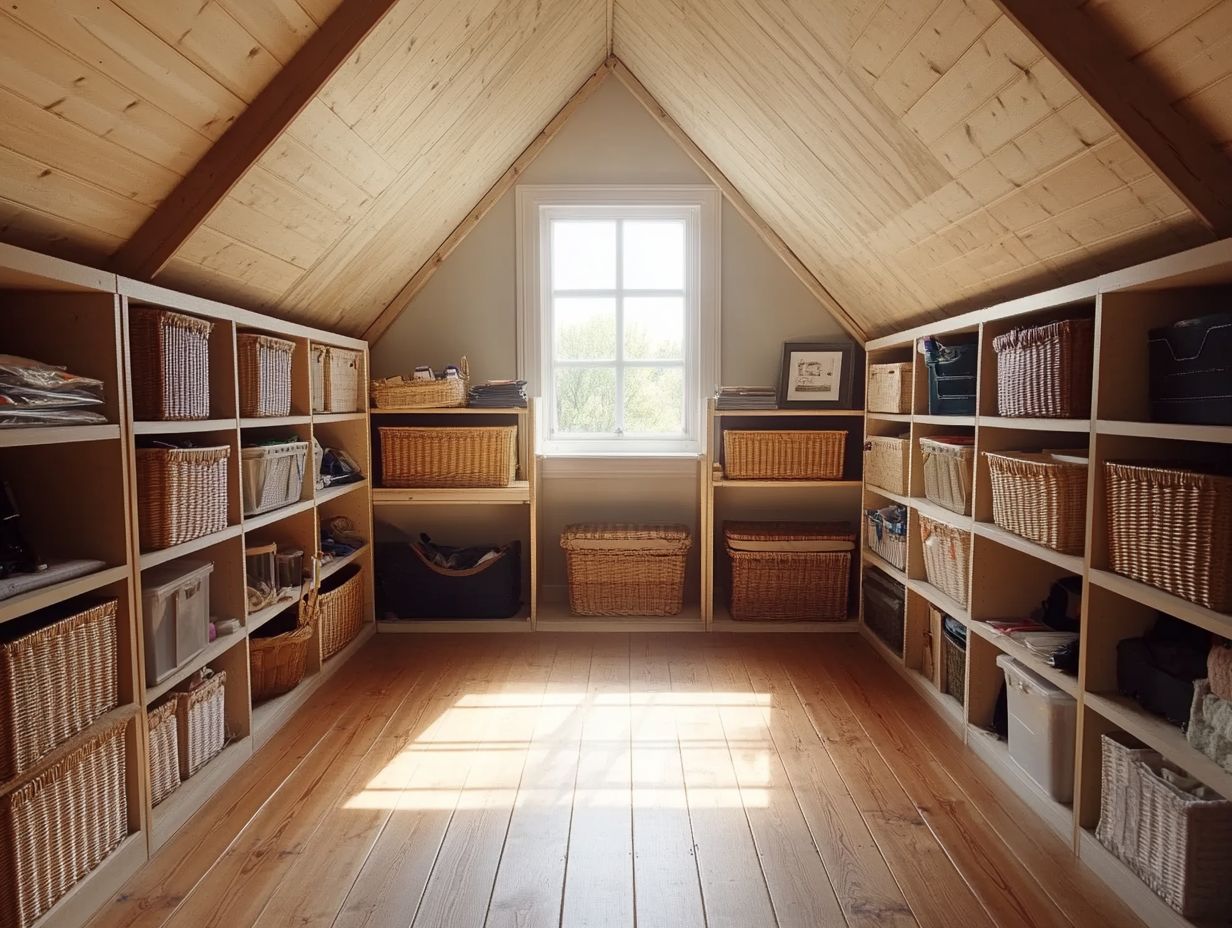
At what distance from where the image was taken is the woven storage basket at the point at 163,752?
2.07m

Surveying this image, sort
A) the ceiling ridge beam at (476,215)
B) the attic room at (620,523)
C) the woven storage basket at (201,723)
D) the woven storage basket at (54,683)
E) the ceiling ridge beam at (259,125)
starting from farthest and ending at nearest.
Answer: the ceiling ridge beam at (476,215) < the woven storage basket at (201,723) < the ceiling ridge beam at (259,125) < the attic room at (620,523) < the woven storage basket at (54,683)

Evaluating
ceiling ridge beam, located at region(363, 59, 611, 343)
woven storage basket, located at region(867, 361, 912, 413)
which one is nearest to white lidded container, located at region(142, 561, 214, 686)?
ceiling ridge beam, located at region(363, 59, 611, 343)

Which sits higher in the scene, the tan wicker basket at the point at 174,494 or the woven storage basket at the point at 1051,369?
the woven storage basket at the point at 1051,369

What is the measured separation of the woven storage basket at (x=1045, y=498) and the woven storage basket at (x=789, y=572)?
4.58ft

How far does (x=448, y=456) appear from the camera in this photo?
3.76m

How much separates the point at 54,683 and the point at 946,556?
2688 mm

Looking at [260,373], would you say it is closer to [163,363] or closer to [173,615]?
[163,363]

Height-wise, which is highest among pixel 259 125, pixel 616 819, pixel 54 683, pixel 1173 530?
pixel 259 125

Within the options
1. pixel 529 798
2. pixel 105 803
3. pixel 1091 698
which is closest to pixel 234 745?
pixel 105 803

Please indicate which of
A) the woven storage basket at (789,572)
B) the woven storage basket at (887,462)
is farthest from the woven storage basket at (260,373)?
the woven storage basket at (887,462)

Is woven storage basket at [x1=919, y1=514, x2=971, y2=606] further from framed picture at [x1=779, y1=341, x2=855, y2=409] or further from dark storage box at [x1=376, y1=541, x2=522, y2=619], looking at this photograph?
dark storage box at [x1=376, y1=541, x2=522, y2=619]

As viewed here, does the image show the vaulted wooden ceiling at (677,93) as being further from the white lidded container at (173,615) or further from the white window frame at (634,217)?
the white lidded container at (173,615)

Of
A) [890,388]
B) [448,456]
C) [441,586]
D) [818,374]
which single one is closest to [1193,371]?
[890,388]

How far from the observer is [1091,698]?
1.94 meters
